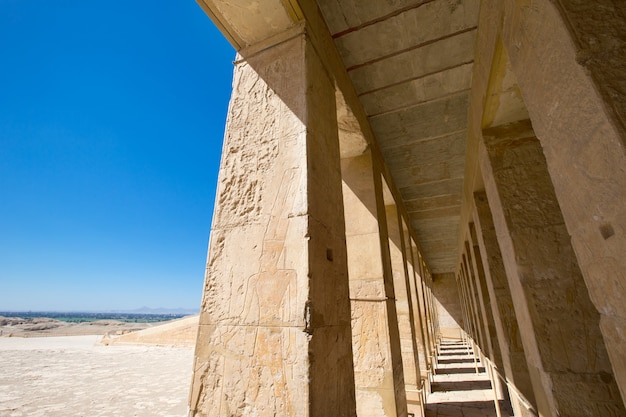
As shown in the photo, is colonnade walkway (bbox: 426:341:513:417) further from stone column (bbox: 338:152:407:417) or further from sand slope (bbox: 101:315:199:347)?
sand slope (bbox: 101:315:199:347)

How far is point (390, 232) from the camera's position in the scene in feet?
18.6

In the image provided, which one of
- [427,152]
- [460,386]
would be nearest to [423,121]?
[427,152]

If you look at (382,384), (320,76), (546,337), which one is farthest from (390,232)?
Answer: (320,76)

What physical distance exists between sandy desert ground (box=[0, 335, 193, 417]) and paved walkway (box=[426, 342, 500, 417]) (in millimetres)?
5180

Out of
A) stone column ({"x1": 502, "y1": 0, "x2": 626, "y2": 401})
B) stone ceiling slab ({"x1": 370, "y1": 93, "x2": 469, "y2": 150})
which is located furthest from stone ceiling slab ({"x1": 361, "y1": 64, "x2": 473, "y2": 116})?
stone column ({"x1": 502, "y1": 0, "x2": 626, "y2": 401})

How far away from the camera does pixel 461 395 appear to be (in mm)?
6387

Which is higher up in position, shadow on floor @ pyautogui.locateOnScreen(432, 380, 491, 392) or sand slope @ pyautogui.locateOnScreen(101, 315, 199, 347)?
sand slope @ pyautogui.locateOnScreen(101, 315, 199, 347)

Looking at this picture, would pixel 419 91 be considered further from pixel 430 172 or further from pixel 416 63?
pixel 430 172

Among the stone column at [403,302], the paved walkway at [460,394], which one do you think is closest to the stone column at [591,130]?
the stone column at [403,302]

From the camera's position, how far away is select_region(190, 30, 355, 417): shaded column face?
55.2 inches

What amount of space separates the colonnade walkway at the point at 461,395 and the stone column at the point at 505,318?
126 cm

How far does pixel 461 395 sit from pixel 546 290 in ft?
18.2

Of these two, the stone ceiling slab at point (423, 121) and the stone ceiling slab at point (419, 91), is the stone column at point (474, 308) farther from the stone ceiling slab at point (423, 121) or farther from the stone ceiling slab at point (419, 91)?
the stone ceiling slab at point (419, 91)

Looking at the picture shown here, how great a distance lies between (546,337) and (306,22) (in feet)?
10.0
